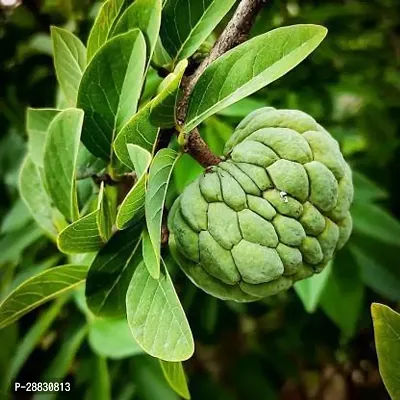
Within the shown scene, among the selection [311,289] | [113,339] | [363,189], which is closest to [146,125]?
[311,289]

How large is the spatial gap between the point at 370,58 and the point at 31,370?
120 cm

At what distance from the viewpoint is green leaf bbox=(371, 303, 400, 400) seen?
77 centimetres

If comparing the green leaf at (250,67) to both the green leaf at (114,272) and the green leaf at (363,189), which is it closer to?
the green leaf at (114,272)

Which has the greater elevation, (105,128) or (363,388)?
(105,128)

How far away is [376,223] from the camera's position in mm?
1510

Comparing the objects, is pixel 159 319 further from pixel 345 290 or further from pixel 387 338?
pixel 345 290

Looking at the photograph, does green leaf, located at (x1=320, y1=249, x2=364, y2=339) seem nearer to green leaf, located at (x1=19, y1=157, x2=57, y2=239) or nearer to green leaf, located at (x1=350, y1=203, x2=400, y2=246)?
green leaf, located at (x1=350, y1=203, x2=400, y2=246)

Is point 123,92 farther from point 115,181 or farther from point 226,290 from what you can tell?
point 226,290

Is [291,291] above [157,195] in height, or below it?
below

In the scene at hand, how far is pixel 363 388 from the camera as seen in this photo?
2320 mm

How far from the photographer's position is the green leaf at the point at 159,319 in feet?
2.58

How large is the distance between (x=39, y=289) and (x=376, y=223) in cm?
82

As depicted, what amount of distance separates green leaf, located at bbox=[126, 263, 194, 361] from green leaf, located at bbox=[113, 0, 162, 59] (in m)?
0.28

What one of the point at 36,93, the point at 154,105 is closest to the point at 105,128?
the point at 154,105
